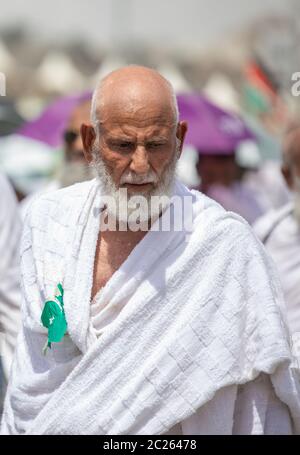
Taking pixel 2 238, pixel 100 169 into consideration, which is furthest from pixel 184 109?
pixel 100 169

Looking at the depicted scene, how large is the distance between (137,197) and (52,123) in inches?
259

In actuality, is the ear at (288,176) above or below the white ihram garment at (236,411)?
below

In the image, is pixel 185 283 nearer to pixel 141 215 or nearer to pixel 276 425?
pixel 141 215

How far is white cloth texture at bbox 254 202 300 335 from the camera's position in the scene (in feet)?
25.3

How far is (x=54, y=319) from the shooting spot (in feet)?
16.1

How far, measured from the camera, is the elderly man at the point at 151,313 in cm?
482

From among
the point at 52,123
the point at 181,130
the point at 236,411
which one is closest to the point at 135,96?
the point at 181,130

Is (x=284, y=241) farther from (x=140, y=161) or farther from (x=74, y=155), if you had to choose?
(x=140, y=161)

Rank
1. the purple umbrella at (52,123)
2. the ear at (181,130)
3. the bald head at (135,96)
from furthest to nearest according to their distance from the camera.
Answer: the purple umbrella at (52,123)
the ear at (181,130)
the bald head at (135,96)

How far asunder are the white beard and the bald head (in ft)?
0.54

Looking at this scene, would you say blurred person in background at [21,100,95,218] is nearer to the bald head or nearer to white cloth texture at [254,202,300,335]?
white cloth texture at [254,202,300,335]

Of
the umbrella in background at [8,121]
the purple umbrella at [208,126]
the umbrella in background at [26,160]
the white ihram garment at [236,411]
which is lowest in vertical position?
the umbrella in background at [26,160]

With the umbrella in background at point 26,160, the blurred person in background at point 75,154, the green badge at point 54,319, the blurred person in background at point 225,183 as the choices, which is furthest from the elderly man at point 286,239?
the umbrella in background at point 26,160

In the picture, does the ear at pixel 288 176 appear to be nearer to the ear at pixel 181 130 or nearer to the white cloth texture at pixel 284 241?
the white cloth texture at pixel 284 241
